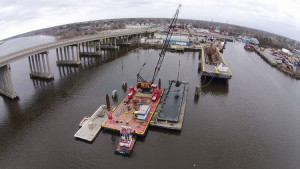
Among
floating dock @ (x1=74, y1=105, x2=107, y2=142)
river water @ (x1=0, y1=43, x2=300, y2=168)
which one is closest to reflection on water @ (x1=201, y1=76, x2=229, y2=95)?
river water @ (x1=0, y1=43, x2=300, y2=168)

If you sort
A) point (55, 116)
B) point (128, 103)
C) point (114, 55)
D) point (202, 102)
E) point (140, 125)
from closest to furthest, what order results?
point (140, 125) → point (55, 116) → point (128, 103) → point (202, 102) → point (114, 55)

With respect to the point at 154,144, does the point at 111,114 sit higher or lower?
higher

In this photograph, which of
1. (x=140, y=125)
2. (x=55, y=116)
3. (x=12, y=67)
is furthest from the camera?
(x=12, y=67)

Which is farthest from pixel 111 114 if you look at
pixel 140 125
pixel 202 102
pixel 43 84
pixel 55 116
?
pixel 43 84

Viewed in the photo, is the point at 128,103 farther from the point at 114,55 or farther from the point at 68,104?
the point at 114,55

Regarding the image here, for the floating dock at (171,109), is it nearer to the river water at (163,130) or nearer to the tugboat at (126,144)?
the river water at (163,130)

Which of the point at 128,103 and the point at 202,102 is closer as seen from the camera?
the point at 128,103

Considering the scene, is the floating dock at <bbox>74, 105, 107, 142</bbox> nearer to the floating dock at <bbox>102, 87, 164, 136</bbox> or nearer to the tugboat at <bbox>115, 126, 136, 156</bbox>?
the floating dock at <bbox>102, 87, 164, 136</bbox>
